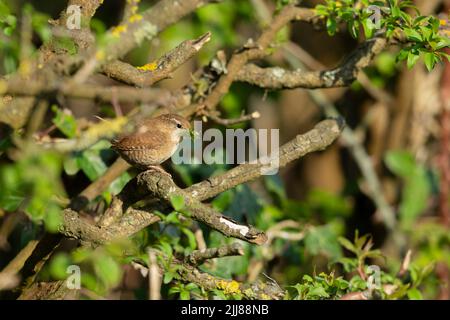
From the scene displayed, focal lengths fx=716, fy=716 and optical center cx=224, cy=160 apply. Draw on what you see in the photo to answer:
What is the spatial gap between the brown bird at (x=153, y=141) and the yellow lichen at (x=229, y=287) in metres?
0.94

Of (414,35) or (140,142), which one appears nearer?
(414,35)

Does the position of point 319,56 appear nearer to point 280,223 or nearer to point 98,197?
point 280,223

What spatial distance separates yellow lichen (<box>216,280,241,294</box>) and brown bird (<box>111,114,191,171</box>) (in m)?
0.94

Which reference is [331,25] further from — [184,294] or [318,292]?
[184,294]

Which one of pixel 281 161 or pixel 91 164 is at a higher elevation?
pixel 91 164

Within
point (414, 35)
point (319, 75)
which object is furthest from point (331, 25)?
point (414, 35)

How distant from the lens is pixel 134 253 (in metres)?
3.12

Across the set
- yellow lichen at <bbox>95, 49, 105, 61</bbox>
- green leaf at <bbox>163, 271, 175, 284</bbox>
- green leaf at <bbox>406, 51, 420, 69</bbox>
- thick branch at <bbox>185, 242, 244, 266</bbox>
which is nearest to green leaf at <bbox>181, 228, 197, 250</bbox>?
thick branch at <bbox>185, 242, 244, 266</bbox>

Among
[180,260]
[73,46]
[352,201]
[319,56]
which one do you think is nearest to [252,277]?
[180,260]

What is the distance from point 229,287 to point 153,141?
118 cm

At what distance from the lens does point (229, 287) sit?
3.21 metres

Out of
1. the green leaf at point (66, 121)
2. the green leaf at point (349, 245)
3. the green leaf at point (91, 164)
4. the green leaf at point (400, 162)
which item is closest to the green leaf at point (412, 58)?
A: the green leaf at point (349, 245)

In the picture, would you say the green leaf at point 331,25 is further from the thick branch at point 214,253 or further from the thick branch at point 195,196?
the thick branch at point 214,253
